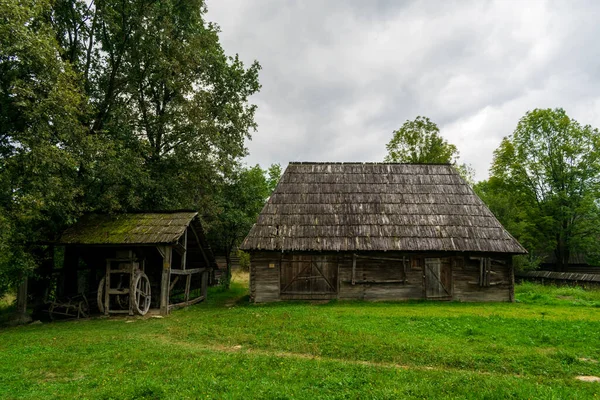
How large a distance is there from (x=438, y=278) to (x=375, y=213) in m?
4.04

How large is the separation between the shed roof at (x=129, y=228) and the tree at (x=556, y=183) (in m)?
25.5

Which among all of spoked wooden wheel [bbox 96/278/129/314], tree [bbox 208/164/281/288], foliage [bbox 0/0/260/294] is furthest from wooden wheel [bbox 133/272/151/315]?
tree [bbox 208/164/281/288]

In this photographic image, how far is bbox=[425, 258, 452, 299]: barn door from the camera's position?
52.1 ft

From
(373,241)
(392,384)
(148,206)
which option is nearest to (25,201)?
(148,206)

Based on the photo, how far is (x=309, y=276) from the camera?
15.9m

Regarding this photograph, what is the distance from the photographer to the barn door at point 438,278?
52.1 ft

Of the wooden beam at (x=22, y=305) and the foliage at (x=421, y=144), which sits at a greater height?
the foliage at (x=421, y=144)

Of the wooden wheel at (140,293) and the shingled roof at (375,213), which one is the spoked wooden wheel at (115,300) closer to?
the wooden wheel at (140,293)

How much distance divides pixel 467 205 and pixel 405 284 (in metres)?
5.26

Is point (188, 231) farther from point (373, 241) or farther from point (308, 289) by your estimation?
point (373, 241)

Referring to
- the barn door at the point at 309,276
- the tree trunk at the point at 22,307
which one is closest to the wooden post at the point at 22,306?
the tree trunk at the point at 22,307

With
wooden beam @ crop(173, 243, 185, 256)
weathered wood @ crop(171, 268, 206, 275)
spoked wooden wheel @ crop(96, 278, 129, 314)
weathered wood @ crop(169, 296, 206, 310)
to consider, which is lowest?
weathered wood @ crop(169, 296, 206, 310)

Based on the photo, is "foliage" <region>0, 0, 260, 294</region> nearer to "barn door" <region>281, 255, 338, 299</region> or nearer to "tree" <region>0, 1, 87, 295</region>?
"tree" <region>0, 1, 87, 295</region>

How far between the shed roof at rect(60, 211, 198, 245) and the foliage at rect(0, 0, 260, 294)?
1.87 ft
